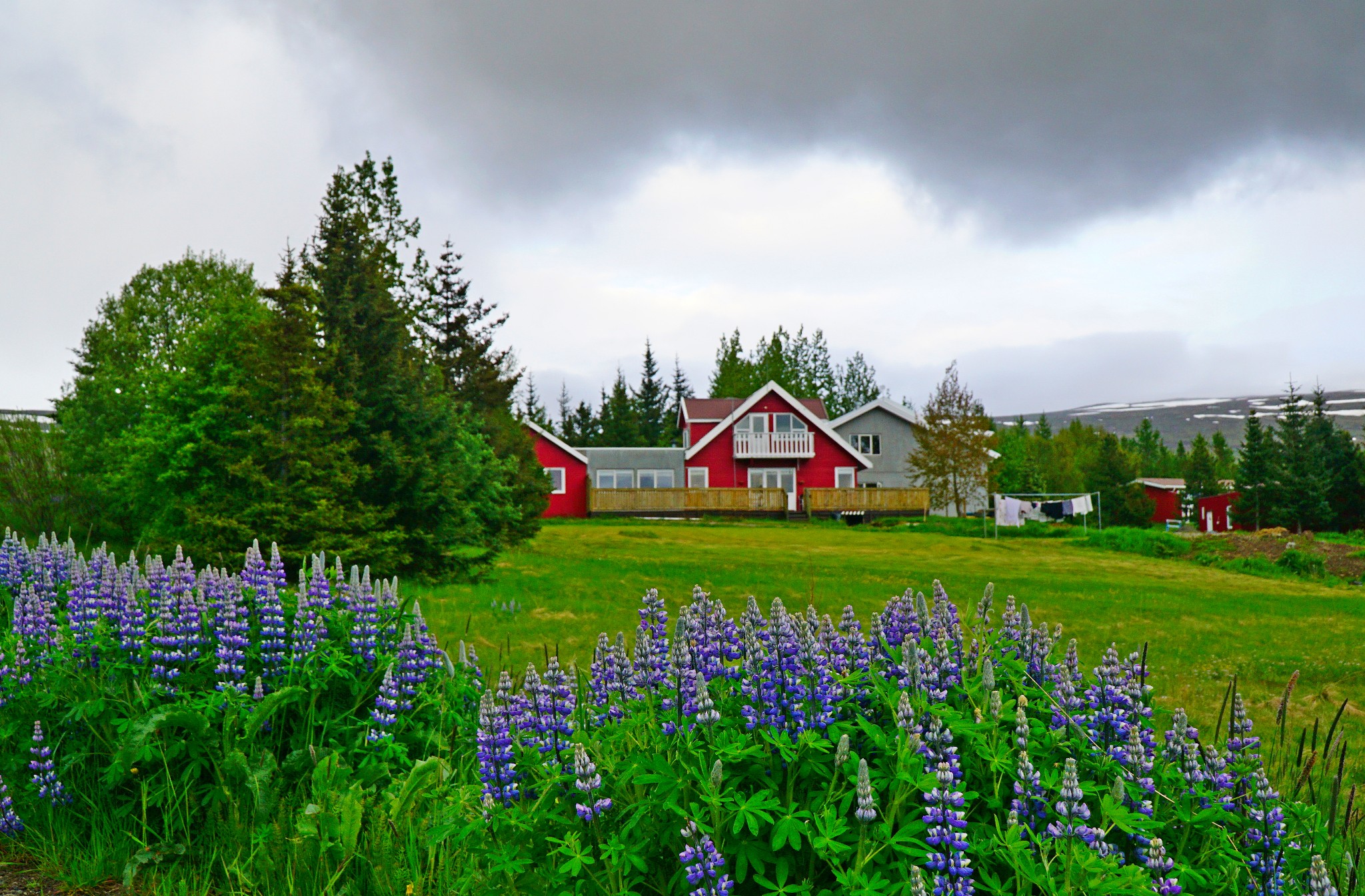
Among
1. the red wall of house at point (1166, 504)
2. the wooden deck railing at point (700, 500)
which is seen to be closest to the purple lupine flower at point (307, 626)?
the wooden deck railing at point (700, 500)

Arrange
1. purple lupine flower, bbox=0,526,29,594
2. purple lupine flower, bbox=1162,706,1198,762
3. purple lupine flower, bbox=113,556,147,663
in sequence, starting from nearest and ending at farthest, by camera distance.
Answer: purple lupine flower, bbox=1162,706,1198,762
purple lupine flower, bbox=113,556,147,663
purple lupine flower, bbox=0,526,29,594

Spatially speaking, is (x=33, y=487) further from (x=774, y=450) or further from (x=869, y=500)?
(x=774, y=450)

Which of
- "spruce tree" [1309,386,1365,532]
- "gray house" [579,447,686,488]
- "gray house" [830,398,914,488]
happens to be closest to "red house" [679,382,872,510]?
"gray house" [579,447,686,488]

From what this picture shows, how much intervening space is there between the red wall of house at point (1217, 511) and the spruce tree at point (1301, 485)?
336 inches

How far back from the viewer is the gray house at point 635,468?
49.3 m

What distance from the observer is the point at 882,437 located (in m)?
52.6

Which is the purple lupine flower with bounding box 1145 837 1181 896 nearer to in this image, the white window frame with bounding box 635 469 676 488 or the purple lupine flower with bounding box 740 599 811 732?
the purple lupine flower with bounding box 740 599 811 732

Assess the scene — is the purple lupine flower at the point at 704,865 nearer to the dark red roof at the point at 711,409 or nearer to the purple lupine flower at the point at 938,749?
the purple lupine flower at the point at 938,749

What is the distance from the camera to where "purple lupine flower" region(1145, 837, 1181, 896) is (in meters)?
2.26

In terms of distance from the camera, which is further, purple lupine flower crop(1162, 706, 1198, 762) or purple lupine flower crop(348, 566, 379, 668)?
purple lupine flower crop(348, 566, 379, 668)

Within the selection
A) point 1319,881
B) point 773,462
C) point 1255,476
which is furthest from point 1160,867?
point 1255,476

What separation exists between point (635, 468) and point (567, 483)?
3960 millimetres

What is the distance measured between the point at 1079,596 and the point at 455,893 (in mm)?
14853

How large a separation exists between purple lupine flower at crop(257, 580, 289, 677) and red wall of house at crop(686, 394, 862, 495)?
43747 millimetres
